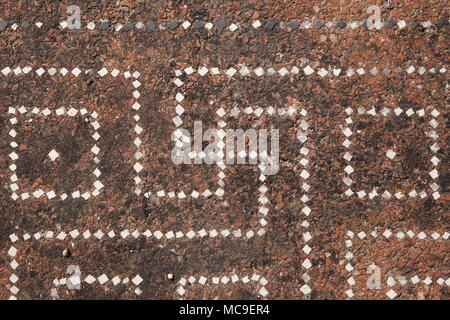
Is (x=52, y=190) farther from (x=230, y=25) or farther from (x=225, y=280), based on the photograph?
(x=230, y=25)

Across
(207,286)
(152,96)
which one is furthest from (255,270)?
(152,96)

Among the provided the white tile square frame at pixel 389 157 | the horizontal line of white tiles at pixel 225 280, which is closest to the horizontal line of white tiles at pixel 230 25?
the white tile square frame at pixel 389 157

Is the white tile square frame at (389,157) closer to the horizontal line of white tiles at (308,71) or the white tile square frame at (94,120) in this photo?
the horizontal line of white tiles at (308,71)

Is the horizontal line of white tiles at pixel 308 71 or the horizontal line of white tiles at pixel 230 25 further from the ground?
the horizontal line of white tiles at pixel 230 25

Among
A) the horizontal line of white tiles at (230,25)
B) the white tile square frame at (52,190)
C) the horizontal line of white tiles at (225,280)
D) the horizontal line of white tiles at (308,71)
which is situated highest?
the horizontal line of white tiles at (230,25)

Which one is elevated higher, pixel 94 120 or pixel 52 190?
pixel 94 120

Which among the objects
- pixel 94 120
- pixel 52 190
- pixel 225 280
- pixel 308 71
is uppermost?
pixel 308 71

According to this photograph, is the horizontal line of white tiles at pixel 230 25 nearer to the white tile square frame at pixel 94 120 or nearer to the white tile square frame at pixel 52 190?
the white tile square frame at pixel 94 120

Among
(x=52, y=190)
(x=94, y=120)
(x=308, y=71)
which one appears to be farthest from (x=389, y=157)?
(x=52, y=190)

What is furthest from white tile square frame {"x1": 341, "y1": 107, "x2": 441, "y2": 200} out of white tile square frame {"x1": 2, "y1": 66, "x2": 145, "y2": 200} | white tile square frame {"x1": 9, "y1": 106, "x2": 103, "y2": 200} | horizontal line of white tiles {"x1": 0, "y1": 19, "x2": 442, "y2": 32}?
white tile square frame {"x1": 9, "y1": 106, "x2": 103, "y2": 200}

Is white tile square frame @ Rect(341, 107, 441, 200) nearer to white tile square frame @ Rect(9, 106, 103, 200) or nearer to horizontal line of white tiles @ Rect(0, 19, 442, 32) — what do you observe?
horizontal line of white tiles @ Rect(0, 19, 442, 32)

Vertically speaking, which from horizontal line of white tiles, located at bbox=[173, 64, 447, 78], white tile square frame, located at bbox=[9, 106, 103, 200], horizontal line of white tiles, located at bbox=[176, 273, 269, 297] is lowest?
horizontal line of white tiles, located at bbox=[176, 273, 269, 297]
